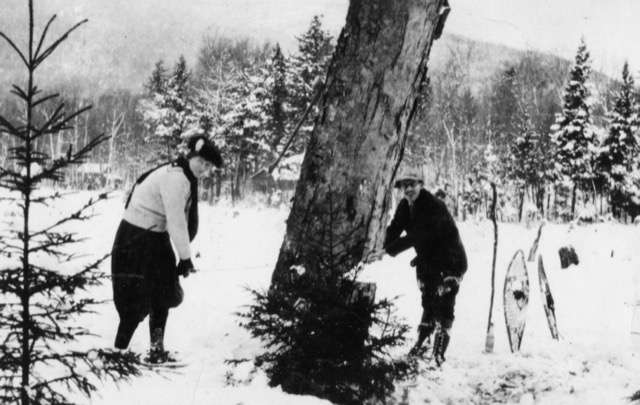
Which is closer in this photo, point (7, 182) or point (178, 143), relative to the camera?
point (7, 182)

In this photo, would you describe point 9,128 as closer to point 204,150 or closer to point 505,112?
point 204,150

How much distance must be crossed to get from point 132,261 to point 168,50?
5706 cm

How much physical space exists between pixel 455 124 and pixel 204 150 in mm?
37396

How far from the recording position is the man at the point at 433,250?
14.1 ft

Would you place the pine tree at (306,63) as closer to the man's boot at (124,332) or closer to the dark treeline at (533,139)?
the dark treeline at (533,139)

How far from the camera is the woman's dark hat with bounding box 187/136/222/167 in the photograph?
3561 mm

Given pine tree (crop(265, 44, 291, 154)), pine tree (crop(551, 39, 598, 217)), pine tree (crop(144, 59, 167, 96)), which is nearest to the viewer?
pine tree (crop(551, 39, 598, 217))

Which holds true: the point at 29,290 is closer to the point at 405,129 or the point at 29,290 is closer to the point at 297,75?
the point at 405,129

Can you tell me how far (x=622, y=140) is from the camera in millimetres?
31125

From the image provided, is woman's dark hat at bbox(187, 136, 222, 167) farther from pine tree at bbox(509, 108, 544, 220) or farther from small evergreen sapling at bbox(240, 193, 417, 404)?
pine tree at bbox(509, 108, 544, 220)

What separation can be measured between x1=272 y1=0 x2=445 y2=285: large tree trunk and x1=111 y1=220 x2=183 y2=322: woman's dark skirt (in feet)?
2.96

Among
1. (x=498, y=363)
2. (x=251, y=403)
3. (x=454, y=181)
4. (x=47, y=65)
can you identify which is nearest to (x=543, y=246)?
(x=498, y=363)

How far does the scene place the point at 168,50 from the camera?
2212 inches

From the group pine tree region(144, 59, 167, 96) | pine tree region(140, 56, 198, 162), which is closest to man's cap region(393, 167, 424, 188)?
pine tree region(140, 56, 198, 162)
